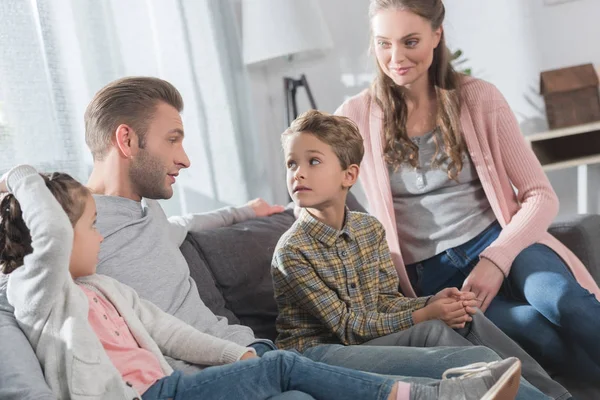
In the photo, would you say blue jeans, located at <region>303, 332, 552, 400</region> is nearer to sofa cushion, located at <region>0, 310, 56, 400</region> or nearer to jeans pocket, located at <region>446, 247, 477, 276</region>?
jeans pocket, located at <region>446, 247, 477, 276</region>

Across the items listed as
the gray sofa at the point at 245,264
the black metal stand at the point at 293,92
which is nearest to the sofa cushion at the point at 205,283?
the gray sofa at the point at 245,264

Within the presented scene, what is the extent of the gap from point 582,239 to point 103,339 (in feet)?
5.20

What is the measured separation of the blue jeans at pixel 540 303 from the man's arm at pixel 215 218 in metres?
0.55

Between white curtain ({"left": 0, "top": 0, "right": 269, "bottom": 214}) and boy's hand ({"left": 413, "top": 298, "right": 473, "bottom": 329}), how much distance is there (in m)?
1.35

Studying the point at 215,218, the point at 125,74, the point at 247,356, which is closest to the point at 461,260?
the point at 215,218

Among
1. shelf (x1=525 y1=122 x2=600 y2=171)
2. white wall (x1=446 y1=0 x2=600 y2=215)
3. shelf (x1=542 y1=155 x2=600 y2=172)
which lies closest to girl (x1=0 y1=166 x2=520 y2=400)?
shelf (x1=542 y1=155 x2=600 y2=172)

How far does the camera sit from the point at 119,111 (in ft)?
5.89

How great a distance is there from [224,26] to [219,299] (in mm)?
1856

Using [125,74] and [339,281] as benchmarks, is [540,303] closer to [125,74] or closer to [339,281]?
[339,281]

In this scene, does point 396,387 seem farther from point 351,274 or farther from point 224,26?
point 224,26

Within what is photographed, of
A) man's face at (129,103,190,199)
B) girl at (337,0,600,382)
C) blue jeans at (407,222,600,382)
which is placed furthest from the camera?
girl at (337,0,600,382)

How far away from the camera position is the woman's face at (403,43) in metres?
2.16

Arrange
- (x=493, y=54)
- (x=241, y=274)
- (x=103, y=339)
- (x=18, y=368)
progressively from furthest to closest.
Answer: (x=493, y=54) → (x=241, y=274) → (x=103, y=339) → (x=18, y=368)

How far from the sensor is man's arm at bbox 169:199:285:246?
6.88 ft
